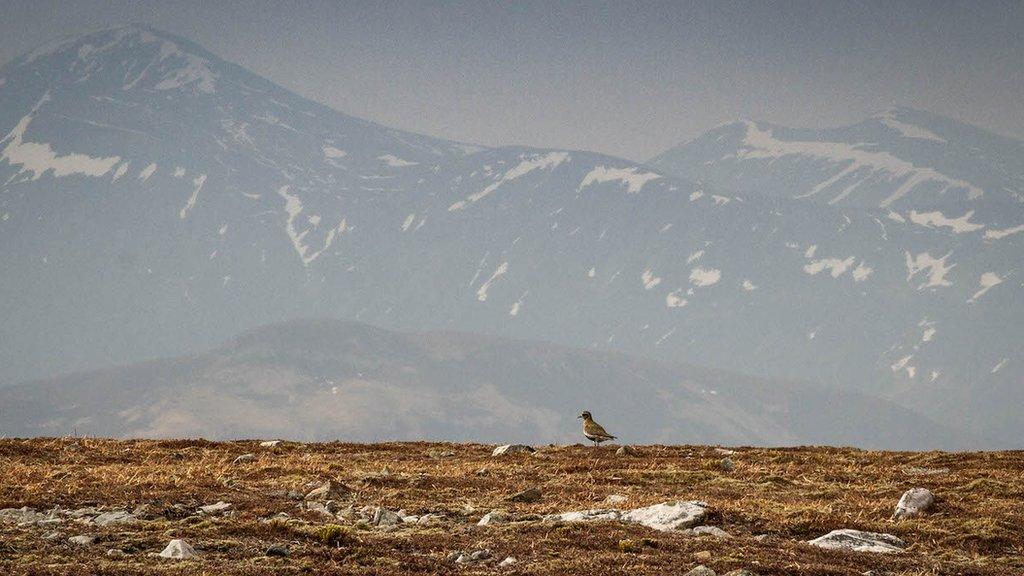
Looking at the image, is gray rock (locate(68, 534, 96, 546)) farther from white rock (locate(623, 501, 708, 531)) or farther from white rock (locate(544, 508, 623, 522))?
white rock (locate(623, 501, 708, 531))

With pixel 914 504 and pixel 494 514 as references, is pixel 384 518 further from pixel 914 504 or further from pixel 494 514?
pixel 914 504

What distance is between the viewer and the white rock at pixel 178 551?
16.5 metres

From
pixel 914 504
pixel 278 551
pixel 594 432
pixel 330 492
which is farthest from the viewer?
pixel 594 432

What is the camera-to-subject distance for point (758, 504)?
81.3ft

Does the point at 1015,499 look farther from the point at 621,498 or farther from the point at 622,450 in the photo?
the point at 622,450

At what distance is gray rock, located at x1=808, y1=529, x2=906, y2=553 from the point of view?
19.7m

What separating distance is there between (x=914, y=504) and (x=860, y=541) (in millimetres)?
4506

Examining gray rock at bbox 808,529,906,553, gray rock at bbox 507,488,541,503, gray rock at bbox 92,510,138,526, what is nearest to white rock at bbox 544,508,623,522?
gray rock at bbox 507,488,541,503

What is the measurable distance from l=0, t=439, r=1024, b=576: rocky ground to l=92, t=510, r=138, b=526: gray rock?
0.05 meters

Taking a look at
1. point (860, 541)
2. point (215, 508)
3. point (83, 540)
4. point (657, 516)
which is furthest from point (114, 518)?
point (860, 541)

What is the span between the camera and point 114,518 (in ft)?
67.0

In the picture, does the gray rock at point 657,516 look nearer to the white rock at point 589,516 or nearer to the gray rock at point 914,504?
the white rock at point 589,516

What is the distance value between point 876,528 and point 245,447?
23.5 metres

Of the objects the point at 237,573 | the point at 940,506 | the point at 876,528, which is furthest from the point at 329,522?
the point at 940,506
